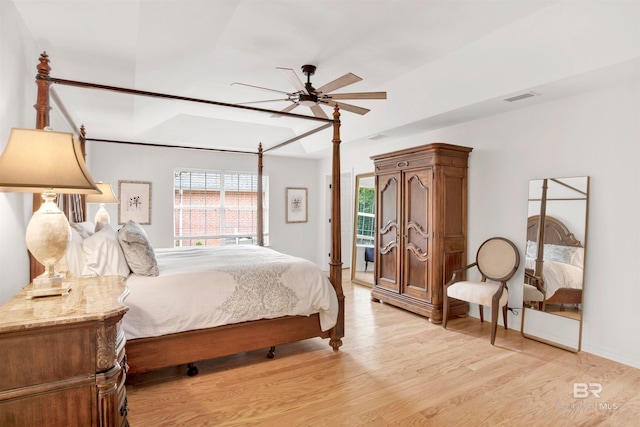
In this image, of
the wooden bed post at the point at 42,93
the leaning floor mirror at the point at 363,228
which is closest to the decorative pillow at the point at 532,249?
the leaning floor mirror at the point at 363,228

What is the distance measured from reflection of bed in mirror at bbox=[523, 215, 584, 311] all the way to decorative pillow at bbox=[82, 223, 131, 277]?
376cm

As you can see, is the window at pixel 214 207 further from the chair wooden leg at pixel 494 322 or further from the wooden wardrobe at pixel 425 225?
the chair wooden leg at pixel 494 322

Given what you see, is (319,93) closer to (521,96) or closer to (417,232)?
(521,96)

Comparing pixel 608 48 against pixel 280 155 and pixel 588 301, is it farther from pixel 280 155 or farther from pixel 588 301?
pixel 280 155

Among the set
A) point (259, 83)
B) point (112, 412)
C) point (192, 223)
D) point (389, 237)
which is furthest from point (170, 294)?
point (192, 223)

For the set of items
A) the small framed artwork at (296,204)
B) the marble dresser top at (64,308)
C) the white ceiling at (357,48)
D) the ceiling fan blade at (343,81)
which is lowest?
the marble dresser top at (64,308)

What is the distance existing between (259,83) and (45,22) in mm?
2192

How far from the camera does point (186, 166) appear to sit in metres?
6.38

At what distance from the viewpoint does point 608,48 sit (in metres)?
2.62

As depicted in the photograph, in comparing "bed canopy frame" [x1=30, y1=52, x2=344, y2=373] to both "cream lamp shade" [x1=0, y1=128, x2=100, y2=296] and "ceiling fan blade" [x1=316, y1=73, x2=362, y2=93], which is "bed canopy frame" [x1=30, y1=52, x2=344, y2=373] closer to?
"ceiling fan blade" [x1=316, y1=73, x2=362, y2=93]

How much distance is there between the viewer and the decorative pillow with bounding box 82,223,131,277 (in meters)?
2.46

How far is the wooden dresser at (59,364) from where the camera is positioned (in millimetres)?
1209

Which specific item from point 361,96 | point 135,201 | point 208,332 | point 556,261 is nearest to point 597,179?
point 556,261

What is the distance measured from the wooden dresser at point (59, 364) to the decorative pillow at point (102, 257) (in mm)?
1095
